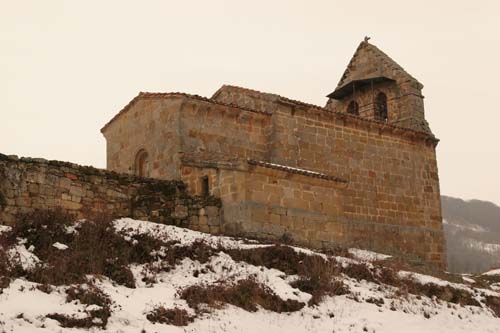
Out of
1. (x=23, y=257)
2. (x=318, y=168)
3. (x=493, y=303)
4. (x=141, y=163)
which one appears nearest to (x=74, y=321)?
(x=23, y=257)

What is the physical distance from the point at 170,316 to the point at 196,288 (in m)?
1.21

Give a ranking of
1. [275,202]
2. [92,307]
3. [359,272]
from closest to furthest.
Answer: [92,307] → [359,272] → [275,202]

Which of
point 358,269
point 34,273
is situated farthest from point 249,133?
point 34,273

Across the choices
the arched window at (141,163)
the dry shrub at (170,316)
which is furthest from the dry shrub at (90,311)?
the arched window at (141,163)

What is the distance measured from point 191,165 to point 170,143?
77.7 inches

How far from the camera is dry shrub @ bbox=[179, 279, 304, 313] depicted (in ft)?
34.5

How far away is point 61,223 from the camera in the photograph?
12734 mm

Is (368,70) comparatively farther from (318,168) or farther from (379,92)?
(318,168)

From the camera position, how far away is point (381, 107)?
2536 centimetres

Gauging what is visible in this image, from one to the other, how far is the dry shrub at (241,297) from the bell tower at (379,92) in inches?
551

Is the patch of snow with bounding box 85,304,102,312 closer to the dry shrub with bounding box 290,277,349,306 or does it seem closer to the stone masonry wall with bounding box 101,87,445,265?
the dry shrub with bounding box 290,277,349,306

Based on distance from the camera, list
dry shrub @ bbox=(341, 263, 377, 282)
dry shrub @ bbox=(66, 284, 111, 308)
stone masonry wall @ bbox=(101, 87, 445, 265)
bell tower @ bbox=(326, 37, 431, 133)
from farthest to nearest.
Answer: bell tower @ bbox=(326, 37, 431, 133) → stone masonry wall @ bbox=(101, 87, 445, 265) → dry shrub @ bbox=(341, 263, 377, 282) → dry shrub @ bbox=(66, 284, 111, 308)

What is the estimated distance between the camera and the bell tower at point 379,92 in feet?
79.5

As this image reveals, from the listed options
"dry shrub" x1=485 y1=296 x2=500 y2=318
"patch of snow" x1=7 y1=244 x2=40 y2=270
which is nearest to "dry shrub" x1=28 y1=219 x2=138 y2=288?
"patch of snow" x1=7 y1=244 x2=40 y2=270
